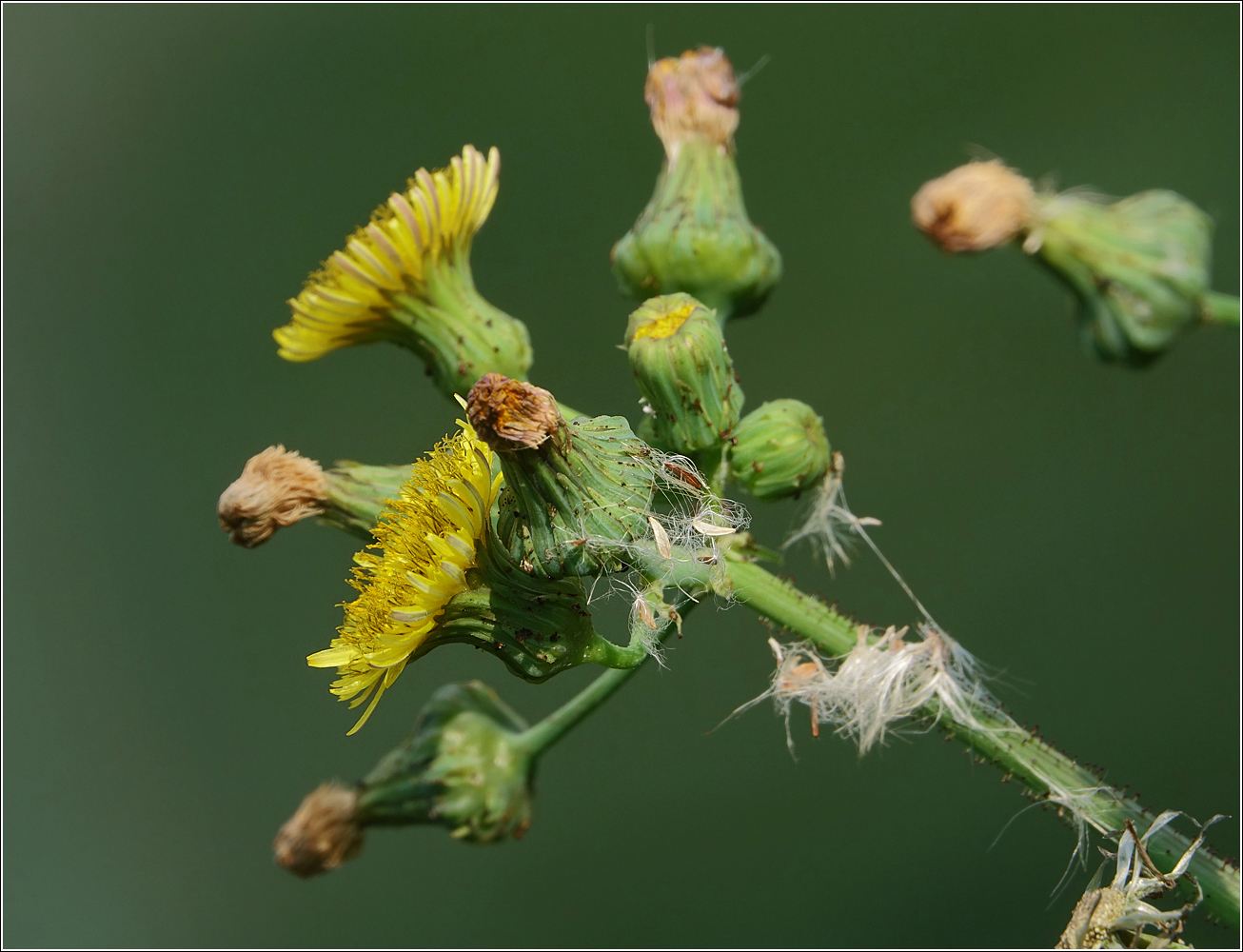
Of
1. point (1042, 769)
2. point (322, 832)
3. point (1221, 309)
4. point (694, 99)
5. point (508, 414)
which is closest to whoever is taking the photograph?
point (508, 414)

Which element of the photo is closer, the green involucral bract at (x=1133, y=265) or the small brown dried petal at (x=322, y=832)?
the green involucral bract at (x=1133, y=265)

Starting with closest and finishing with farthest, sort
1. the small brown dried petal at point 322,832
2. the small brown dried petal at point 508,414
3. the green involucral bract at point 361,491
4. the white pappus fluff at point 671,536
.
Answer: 1. the small brown dried petal at point 508,414
2. the white pappus fluff at point 671,536
3. the green involucral bract at point 361,491
4. the small brown dried petal at point 322,832

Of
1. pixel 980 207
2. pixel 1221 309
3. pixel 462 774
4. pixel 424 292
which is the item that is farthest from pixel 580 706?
pixel 1221 309

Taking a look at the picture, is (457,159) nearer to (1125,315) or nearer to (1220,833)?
(1125,315)

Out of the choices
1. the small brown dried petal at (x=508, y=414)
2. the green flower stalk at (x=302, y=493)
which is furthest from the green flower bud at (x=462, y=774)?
the small brown dried petal at (x=508, y=414)

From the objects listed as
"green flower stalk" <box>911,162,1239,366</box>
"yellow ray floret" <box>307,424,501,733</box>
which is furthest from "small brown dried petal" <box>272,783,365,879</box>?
"green flower stalk" <box>911,162,1239,366</box>

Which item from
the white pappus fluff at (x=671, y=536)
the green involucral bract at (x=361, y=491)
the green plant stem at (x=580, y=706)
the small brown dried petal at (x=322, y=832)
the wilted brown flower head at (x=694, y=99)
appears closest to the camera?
the white pappus fluff at (x=671, y=536)

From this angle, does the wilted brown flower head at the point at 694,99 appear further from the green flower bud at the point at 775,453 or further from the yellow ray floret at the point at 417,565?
the yellow ray floret at the point at 417,565

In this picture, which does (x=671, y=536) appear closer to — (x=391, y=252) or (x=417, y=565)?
(x=417, y=565)
